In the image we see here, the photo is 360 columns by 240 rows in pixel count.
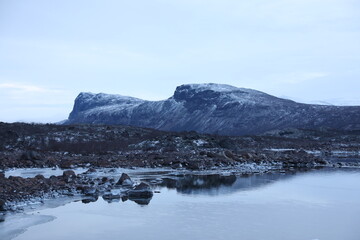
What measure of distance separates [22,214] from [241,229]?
818 centimetres

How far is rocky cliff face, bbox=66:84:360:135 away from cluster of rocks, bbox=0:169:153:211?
87002mm

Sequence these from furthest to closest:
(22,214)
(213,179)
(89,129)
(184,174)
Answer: (89,129) < (184,174) < (213,179) < (22,214)

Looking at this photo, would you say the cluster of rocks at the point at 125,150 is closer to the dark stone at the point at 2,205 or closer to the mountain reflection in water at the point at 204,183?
Answer: the mountain reflection in water at the point at 204,183

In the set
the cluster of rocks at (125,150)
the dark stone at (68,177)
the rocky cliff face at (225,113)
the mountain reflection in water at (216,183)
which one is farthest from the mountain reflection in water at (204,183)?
the rocky cliff face at (225,113)

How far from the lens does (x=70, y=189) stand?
68.3 feet

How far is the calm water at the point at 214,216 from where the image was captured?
44.7ft

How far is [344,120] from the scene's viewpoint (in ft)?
350

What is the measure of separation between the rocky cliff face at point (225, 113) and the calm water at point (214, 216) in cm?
8371

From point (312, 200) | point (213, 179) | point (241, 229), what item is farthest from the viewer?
point (213, 179)

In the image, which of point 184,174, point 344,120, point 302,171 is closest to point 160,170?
point 184,174

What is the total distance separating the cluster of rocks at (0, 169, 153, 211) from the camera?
18.4 meters

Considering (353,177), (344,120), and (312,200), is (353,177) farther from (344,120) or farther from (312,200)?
(344,120)

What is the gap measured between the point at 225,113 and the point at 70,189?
122m

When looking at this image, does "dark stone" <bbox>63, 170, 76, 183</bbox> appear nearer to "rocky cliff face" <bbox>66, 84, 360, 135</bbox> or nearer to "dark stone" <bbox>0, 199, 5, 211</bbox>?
"dark stone" <bbox>0, 199, 5, 211</bbox>
